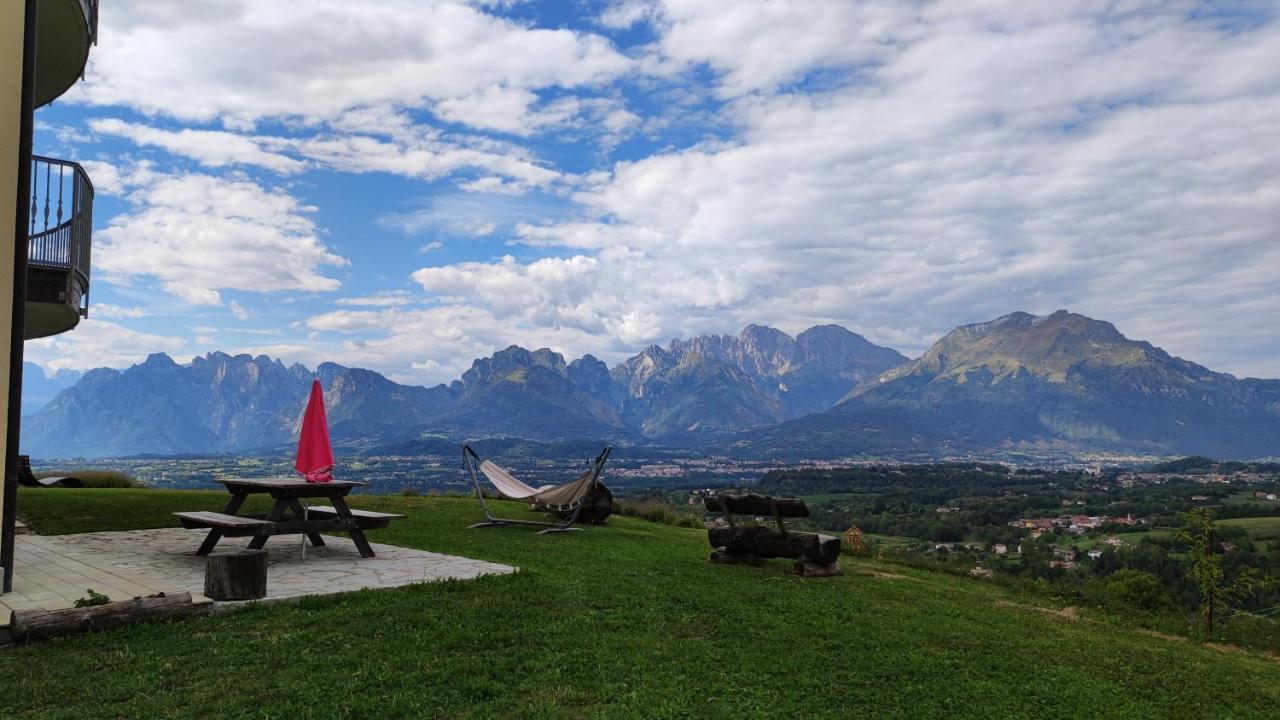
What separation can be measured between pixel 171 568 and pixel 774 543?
22.5 ft

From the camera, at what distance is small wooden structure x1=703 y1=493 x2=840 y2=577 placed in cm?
950

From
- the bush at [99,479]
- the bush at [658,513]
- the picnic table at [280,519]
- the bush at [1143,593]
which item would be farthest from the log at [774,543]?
the bush at [99,479]

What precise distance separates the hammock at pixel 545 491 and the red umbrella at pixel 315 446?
137 inches

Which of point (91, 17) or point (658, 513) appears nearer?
point (91, 17)

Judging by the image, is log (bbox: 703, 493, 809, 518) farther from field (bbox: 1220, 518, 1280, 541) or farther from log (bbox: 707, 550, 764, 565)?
field (bbox: 1220, 518, 1280, 541)

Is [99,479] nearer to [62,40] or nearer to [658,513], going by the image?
[62,40]

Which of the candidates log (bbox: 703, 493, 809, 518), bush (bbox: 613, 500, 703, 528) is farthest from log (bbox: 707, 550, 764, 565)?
bush (bbox: 613, 500, 703, 528)

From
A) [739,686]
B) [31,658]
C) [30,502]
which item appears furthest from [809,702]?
[30,502]

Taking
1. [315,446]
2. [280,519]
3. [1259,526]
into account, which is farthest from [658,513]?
[1259,526]

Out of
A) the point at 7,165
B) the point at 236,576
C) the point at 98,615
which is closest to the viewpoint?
the point at 98,615

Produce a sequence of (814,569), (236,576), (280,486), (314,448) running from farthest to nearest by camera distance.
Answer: (814,569)
(314,448)
(280,486)
(236,576)

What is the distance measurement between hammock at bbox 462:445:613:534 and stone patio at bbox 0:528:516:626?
116 inches

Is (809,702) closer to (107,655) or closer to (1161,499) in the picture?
(107,655)

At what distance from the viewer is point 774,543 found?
991 cm
